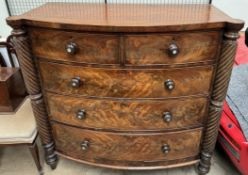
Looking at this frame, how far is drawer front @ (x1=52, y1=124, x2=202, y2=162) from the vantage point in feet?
4.16

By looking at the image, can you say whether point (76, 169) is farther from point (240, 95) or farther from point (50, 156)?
point (240, 95)

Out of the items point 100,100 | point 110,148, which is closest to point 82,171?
point 110,148

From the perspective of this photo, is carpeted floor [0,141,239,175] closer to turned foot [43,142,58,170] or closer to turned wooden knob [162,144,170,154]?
turned foot [43,142,58,170]

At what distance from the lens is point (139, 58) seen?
1030 mm

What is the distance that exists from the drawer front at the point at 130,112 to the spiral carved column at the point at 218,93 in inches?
2.0

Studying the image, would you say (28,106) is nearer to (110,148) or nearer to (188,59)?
(110,148)

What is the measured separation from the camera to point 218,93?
3.72ft

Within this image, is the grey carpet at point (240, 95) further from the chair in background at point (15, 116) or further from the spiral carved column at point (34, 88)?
the chair in background at point (15, 116)

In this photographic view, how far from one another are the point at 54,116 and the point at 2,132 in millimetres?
341

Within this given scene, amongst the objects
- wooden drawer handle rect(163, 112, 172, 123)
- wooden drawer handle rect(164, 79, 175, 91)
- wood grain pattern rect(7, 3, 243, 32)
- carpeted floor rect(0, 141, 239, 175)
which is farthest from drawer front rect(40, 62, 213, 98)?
A: carpeted floor rect(0, 141, 239, 175)

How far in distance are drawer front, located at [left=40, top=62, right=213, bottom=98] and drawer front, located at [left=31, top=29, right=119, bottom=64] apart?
5 cm

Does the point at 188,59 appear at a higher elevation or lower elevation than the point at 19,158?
higher

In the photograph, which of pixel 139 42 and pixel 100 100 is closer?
pixel 139 42

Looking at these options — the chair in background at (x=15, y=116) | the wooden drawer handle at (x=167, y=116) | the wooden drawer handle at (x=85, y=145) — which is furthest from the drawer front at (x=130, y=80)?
the chair in background at (x=15, y=116)
